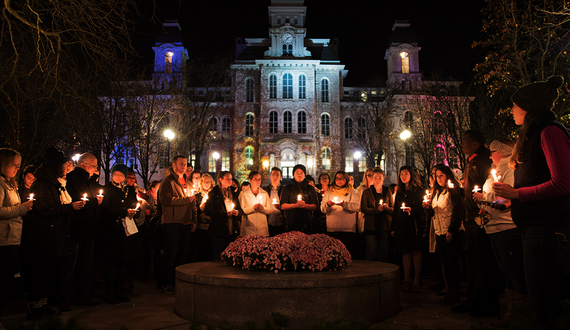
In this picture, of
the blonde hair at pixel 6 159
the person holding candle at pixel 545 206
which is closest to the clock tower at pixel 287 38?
the blonde hair at pixel 6 159

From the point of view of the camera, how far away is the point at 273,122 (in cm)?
4538

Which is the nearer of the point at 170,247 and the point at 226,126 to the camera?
the point at 170,247

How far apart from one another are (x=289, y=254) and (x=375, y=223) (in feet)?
11.2

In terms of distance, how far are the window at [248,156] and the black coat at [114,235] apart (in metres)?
37.9

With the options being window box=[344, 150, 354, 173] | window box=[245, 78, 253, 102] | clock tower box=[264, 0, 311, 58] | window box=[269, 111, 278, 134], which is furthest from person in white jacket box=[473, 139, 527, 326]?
window box=[344, 150, 354, 173]

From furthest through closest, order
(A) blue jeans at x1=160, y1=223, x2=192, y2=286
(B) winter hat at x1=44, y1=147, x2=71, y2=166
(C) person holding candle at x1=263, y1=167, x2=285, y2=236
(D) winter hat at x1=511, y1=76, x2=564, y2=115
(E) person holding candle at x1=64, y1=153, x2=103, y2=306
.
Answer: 1. (C) person holding candle at x1=263, y1=167, x2=285, y2=236
2. (A) blue jeans at x1=160, y1=223, x2=192, y2=286
3. (E) person holding candle at x1=64, y1=153, x2=103, y2=306
4. (B) winter hat at x1=44, y1=147, x2=71, y2=166
5. (D) winter hat at x1=511, y1=76, x2=564, y2=115

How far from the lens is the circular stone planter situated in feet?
15.2

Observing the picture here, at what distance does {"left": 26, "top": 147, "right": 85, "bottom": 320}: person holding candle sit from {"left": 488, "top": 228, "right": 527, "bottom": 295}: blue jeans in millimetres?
5358

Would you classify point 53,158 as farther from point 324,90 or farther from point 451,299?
point 324,90

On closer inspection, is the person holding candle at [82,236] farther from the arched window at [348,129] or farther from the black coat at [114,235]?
the arched window at [348,129]

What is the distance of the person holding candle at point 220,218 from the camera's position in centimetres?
810

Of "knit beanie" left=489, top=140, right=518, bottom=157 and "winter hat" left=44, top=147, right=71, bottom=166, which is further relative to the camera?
"winter hat" left=44, top=147, right=71, bottom=166

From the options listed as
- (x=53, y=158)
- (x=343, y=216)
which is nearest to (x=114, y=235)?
(x=53, y=158)

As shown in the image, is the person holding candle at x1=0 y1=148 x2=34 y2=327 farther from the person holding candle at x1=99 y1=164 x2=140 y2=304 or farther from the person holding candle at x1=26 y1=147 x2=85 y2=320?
the person holding candle at x1=99 y1=164 x2=140 y2=304
